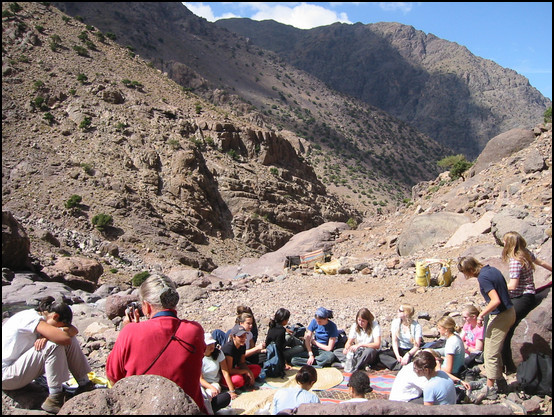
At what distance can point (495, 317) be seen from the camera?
496cm

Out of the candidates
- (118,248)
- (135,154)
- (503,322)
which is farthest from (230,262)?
(503,322)

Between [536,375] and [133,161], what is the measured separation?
77.2 feet

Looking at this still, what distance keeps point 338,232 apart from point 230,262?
5.93 metres

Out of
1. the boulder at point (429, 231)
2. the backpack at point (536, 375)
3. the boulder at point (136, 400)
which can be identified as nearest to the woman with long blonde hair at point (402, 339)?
the backpack at point (536, 375)

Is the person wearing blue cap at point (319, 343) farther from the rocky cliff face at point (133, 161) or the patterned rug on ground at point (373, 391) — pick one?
the rocky cliff face at point (133, 161)

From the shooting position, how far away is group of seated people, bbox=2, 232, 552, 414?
3.41m

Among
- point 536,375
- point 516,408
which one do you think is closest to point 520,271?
point 536,375

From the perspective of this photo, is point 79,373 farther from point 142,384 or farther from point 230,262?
point 230,262

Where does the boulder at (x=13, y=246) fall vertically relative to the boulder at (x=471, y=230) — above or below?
below

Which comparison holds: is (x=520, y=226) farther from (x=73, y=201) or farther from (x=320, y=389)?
(x=73, y=201)

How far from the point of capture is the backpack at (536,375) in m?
4.59

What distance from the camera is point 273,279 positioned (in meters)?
14.3

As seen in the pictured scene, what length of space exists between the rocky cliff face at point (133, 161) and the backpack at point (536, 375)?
1704cm

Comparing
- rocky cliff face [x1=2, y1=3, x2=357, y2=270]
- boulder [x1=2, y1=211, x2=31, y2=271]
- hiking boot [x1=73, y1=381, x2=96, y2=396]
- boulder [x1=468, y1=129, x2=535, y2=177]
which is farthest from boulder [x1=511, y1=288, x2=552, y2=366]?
rocky cliff face [x1=2, y1=3, x2=357, y2=270]
